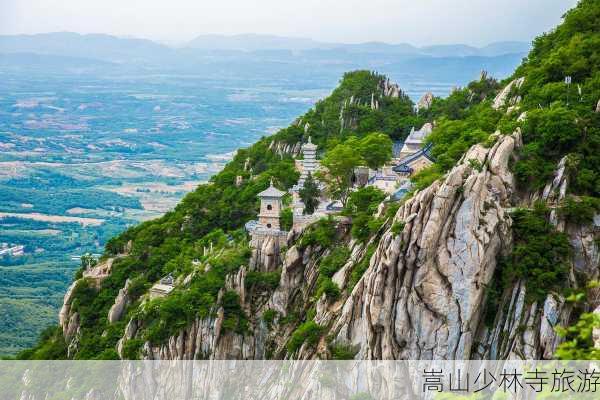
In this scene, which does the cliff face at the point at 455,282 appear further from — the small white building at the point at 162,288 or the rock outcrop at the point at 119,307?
the rock outcrop at the point at 119,307

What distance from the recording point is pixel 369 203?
4994 cm

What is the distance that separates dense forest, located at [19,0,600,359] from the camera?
129ft

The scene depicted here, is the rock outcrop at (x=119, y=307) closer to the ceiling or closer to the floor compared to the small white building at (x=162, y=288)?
closer to the floor

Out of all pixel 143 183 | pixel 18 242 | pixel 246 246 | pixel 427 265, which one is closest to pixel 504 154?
pixel 427 265

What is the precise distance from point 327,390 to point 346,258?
7550 millimetres

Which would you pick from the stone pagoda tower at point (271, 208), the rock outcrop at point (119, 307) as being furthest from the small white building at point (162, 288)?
the stone pagoda tower at point (271, 208)

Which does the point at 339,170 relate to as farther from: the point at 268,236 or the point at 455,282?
the point at 455,282

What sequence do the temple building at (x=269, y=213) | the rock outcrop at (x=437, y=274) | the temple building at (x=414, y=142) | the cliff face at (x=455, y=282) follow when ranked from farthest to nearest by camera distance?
1. the temple building at (x=414, y=142)
2. the temple building at (x=269, y=213)
3. the rock outcrop at (x=437, y=274)
4. the cliff face at (x=455, y=282)

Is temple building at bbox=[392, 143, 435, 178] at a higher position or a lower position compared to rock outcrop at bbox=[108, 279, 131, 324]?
higher

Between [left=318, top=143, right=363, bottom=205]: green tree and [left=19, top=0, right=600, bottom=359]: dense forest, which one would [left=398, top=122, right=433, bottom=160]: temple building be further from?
[left=318, top=143, right=363, bottom=205]: green tree

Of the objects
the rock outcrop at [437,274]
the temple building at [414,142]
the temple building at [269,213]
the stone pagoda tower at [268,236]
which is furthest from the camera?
the temple building at [414,142]

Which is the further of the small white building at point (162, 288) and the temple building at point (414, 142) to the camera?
the temple building at point (414, 142)

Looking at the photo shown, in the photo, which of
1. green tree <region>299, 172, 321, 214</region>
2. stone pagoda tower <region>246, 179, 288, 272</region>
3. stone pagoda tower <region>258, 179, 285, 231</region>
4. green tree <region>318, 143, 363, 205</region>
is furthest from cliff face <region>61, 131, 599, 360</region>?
green tree <region>318, 143, 363, 205</region>

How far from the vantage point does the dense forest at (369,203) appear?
39469mm
